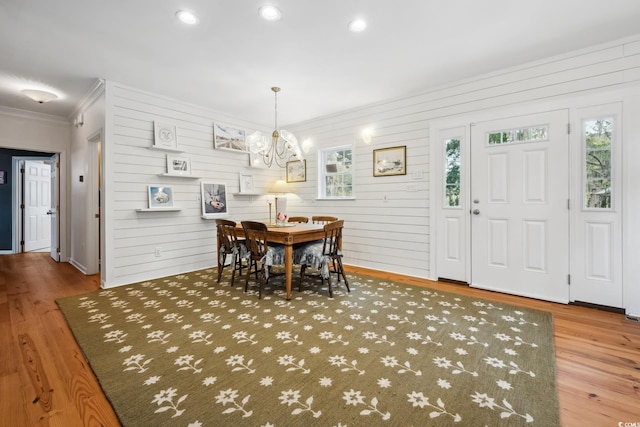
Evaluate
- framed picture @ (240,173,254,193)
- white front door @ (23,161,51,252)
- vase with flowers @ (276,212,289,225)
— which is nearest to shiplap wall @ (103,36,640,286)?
framed picture @ (240,173,254,193)

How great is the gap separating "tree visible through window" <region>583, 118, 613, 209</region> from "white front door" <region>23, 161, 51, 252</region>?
32.2 feet

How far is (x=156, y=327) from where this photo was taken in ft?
8.23

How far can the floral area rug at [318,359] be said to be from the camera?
1.50 metres

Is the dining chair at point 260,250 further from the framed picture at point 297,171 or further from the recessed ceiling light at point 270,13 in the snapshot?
the framed picture at point 297,171

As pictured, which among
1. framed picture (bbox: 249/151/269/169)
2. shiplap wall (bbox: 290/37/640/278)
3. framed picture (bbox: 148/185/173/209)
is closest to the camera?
shiplap wall (bbox: 290/37/640/278)

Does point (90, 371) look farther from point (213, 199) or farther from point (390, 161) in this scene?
point (390, 161)

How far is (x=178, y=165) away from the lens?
172 inches

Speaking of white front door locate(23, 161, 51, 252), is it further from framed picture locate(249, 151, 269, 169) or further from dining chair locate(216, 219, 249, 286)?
dining chair locate(216, 219, 249, 286)

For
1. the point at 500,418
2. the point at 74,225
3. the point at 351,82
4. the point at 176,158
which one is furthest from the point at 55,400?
the point at 74,225

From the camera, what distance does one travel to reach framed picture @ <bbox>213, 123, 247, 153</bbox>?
191 inches

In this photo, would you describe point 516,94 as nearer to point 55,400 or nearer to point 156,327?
point 156,327

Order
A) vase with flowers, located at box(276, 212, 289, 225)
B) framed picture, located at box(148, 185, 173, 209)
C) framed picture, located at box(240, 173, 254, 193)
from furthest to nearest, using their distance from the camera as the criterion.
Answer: framed picture, located at box(240, 173, 254, 193) < framed picture, located at box(148, 185, 173, 209) < vase with flowers, located at box(276, 212, 289, 225)

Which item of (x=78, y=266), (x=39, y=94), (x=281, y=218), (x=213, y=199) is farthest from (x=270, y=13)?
(x=78, y=266)

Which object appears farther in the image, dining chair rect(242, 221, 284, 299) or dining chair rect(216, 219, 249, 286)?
dining chair rect(216, 219, 249, 286)
